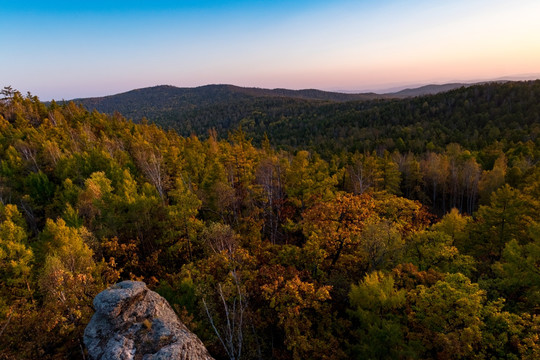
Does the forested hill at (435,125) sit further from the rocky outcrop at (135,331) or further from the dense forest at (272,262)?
the rocky outcrop at (135,331)

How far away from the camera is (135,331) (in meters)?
13.1

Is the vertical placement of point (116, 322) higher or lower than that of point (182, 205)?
lower

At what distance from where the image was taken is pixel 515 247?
21016 millimetres

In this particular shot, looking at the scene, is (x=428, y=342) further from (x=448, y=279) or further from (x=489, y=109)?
(x=489, y=109)

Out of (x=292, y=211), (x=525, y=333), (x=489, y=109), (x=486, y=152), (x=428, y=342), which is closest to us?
(x=525, y=333)

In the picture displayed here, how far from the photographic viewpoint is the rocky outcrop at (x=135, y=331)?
12.2 metres

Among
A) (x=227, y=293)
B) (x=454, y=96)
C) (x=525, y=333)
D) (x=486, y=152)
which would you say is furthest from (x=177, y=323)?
(x=454, y=96)

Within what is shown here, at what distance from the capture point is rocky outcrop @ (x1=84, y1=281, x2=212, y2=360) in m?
12.2

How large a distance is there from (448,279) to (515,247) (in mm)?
9671

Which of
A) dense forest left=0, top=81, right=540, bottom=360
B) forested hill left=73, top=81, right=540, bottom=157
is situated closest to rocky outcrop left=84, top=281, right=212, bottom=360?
dense forest left=0, top=81, right=540, bottom=360

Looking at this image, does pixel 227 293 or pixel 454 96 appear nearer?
pixel 227 293

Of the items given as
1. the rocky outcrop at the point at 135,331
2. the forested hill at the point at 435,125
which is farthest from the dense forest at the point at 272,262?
the forested hill at the point at 435,125

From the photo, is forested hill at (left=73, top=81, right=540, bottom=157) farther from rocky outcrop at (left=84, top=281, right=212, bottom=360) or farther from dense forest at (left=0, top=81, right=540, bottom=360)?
rocky outcrop at (left=84, top=281, right=212, bottom=360)

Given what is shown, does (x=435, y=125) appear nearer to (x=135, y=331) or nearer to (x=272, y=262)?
(x=272, y=262)
